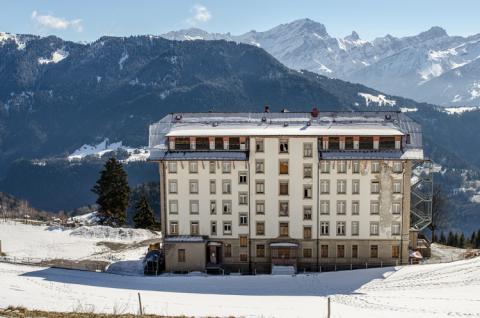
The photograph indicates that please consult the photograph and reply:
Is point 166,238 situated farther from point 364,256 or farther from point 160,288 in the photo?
point 364,256

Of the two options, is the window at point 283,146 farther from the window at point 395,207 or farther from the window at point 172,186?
the window at point 395,207

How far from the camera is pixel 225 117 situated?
71.7m

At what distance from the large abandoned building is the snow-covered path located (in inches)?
204

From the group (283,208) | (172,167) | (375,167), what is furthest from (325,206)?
(172,167)

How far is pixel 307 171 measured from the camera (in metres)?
66.8

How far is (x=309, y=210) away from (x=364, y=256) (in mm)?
8383

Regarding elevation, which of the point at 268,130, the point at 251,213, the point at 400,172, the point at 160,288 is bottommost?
the point at 160,288

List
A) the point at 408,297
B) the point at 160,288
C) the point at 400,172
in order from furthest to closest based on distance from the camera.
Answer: the point at 400,172 < the point at 160,288 < the point at 408,297

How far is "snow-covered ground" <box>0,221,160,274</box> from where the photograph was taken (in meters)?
71.4

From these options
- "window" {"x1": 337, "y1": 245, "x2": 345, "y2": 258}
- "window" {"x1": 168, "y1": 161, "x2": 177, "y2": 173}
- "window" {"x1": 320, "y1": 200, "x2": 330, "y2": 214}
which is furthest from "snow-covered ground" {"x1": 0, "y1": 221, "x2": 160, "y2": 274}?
"window" {"x1": 337, "y1": 245, "x2": 345, "y2": 258}

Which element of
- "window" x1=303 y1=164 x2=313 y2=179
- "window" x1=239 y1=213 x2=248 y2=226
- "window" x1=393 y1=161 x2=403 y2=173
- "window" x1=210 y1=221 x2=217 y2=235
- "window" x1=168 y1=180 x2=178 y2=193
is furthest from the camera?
"window" x1=168 y1=180 x2=178 y2=193

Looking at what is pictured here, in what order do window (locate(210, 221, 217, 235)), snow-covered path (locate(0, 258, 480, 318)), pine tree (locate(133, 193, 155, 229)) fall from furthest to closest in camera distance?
pine tree (locate(133, 193, 155, 229)), window (locate(210, 221, 217, 235)), snow-covered path (locate(0, 258, 480, 318))

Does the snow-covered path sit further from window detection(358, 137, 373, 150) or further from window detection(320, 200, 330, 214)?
window detection(358, 137, 373, 150)

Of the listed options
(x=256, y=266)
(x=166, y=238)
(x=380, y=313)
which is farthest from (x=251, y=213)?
(x=380, y=313)
